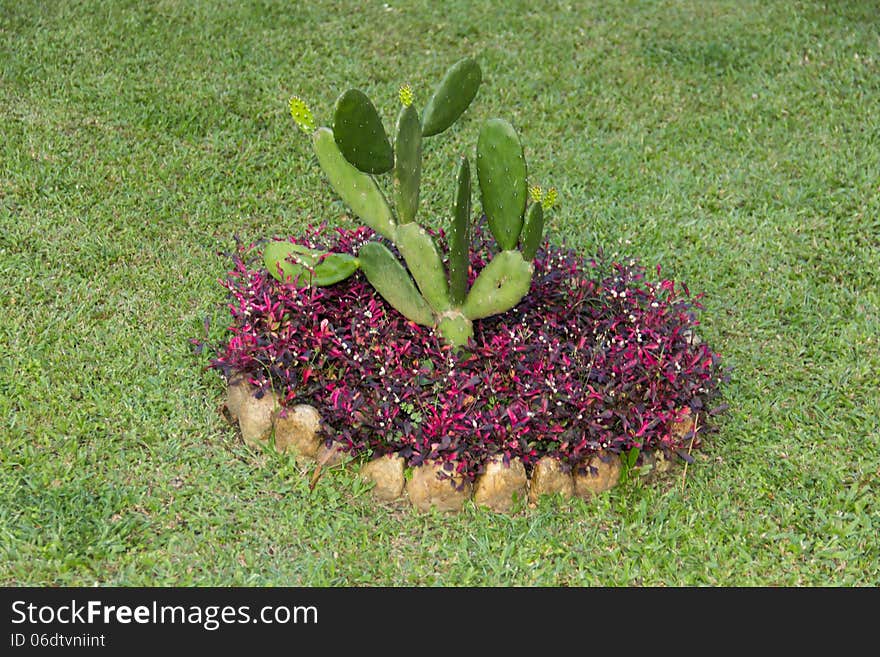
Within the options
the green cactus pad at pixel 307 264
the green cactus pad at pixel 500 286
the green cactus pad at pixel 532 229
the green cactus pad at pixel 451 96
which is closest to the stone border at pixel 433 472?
the green cactus pad at pixel 307 264

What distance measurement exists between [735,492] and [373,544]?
1414 mm

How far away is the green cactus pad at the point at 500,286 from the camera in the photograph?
3.90 metres

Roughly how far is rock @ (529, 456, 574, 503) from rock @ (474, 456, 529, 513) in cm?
4

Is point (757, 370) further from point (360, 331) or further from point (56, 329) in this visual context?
point (56, 329)

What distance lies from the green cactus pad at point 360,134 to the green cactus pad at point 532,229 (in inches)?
22.5

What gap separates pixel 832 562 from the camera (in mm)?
3717

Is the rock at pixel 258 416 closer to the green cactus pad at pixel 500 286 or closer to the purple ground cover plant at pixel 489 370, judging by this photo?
the purple ground cover plant at pixel 489 370

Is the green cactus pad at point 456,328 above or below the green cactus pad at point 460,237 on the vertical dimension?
below

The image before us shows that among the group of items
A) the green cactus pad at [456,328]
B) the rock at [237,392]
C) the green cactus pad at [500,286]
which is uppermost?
the green cactus pad at [500,286]

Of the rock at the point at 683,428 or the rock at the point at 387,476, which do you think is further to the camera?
the rock at the point at 683,428

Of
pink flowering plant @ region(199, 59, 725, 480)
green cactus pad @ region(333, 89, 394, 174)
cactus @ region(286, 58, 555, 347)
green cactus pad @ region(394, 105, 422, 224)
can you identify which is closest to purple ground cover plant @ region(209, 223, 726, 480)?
pink flowering plant @ region(199, 59, 725, 480)

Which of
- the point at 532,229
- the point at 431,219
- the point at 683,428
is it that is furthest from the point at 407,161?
the point at 431,219

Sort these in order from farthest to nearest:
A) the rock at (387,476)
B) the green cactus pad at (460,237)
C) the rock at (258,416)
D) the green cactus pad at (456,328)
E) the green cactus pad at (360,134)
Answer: the green cactus pad at (456,328), the rock at (258,416), the rock at (387,476), the green cactus pad at (460,237), the green cactus pad at (360,134)

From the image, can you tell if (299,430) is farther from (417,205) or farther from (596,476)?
(596,476)
